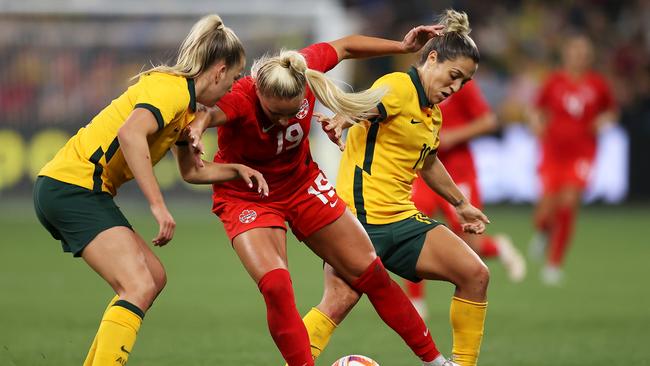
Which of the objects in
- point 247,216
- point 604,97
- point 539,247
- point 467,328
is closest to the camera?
point 247,216

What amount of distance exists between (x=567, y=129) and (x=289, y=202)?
743 centimetres

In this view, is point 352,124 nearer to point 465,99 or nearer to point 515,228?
point 465,99

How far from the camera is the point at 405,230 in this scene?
233 inches

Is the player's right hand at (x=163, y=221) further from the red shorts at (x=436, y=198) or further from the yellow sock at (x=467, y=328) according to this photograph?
the red shorts at (x=436, y=198)

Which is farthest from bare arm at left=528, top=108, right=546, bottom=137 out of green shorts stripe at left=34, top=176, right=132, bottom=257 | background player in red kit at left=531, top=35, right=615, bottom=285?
green shorts stripe at left=34, top=176, right=132, bottom=257

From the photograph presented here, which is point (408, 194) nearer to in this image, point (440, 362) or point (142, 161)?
point (440, 362)

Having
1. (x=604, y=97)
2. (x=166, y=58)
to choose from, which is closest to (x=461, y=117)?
(x=604, y=97)

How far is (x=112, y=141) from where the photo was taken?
17.2ft

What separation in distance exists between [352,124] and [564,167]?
6.89m

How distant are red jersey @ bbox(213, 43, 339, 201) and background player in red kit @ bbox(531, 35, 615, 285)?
664cm

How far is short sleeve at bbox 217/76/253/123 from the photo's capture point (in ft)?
17.7

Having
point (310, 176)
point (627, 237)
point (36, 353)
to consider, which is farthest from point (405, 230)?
point (627, 237)

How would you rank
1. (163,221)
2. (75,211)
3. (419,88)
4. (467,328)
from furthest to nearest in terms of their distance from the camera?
1. (419,88)
2. (467,328)
3. (75,211)
4. (163,221)

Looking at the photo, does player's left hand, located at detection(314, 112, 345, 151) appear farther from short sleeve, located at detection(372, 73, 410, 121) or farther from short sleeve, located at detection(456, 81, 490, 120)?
short sleeve, located at detection(456, 81, 490, 120)
